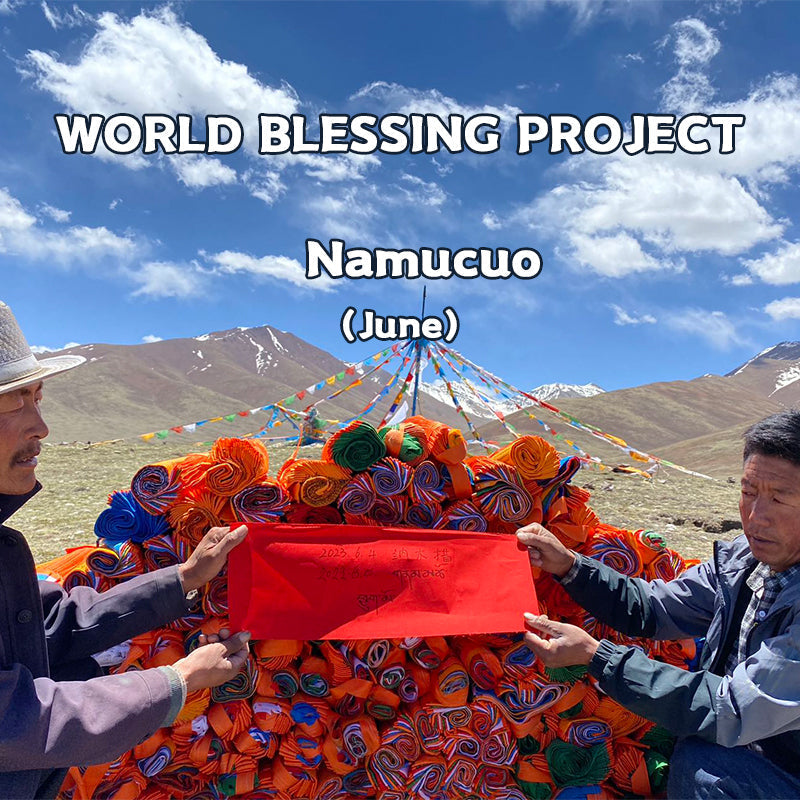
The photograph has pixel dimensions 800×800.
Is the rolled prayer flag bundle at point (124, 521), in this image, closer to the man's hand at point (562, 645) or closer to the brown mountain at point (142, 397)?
the man's hand at point (562, 645)

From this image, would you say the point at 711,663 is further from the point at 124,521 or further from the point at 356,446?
the point at 124,521

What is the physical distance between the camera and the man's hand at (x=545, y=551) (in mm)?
2561

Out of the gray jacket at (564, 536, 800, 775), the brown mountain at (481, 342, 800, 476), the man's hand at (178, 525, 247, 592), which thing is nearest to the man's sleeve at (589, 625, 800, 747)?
the gray jacket at (564, 536, 800, 775)

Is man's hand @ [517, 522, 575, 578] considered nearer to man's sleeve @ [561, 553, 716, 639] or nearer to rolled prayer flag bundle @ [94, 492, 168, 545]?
man's sleeve @ [561, 553, 716, 639]

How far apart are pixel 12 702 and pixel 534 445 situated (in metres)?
1.96

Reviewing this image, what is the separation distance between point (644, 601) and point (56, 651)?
2176 millimetres

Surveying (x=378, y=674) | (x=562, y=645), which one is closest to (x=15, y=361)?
(x=378, y=674)

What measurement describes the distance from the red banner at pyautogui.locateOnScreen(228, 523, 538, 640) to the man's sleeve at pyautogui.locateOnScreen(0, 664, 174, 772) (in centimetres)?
56

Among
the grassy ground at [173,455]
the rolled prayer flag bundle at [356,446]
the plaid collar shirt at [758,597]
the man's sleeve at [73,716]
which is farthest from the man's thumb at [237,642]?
the grassy ground at [173,455]

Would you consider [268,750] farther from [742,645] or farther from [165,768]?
[742,645]

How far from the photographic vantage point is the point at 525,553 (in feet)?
8.48

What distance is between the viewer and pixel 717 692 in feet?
6.69

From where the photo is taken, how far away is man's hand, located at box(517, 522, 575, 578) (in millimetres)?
2561

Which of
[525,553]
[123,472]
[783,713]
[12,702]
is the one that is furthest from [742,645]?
[123,472]
